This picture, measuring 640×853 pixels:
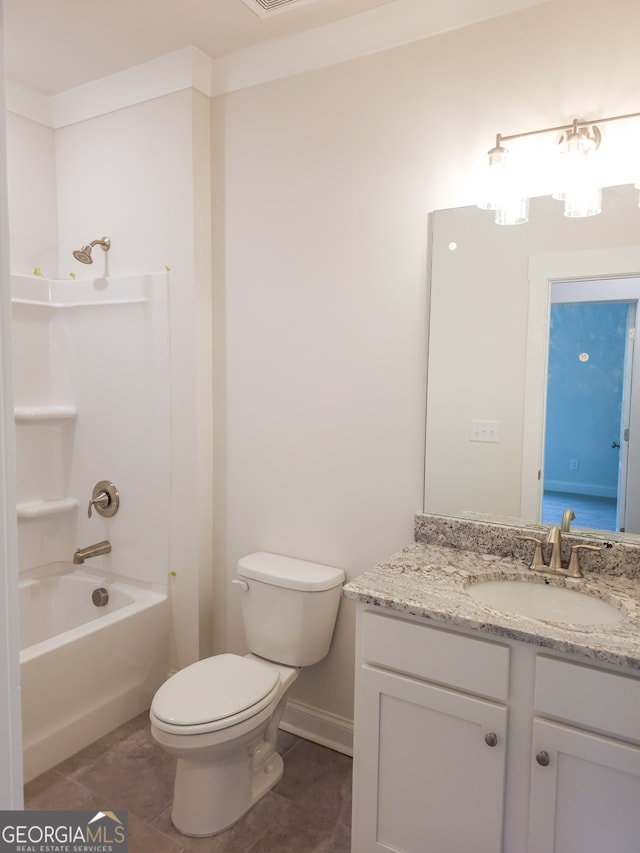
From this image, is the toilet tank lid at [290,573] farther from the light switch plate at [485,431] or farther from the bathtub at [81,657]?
the light switch plate at [485,431]

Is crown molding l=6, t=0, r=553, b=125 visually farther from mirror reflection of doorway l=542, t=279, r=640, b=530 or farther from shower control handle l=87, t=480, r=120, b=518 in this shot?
shower control handle l=87, t=480, r=120, b=518

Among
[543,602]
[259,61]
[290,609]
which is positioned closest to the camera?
[543,602]

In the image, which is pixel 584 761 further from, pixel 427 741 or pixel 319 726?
pixel 319 726

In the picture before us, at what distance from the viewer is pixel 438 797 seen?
4.81 feet

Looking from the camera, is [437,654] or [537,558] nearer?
[437,654]

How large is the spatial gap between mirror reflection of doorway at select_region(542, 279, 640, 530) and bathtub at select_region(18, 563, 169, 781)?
1.73m


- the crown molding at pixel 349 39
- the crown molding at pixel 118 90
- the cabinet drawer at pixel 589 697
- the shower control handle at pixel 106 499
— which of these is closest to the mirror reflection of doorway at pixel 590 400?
the cabinet drawer at pixel 589 697

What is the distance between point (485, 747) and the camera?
139cm

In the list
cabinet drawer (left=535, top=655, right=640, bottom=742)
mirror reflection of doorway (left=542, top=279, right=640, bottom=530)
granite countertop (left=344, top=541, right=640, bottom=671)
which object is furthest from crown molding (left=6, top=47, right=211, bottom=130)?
cabinet drawer (left=535, top=655, right=640, bottom=742)

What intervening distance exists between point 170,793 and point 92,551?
1103 millimetres

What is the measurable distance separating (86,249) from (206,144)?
0.70 meters

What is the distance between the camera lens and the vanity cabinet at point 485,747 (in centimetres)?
125

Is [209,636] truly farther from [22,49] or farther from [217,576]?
[22,49]

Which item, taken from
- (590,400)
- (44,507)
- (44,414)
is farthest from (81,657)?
(590,400)
